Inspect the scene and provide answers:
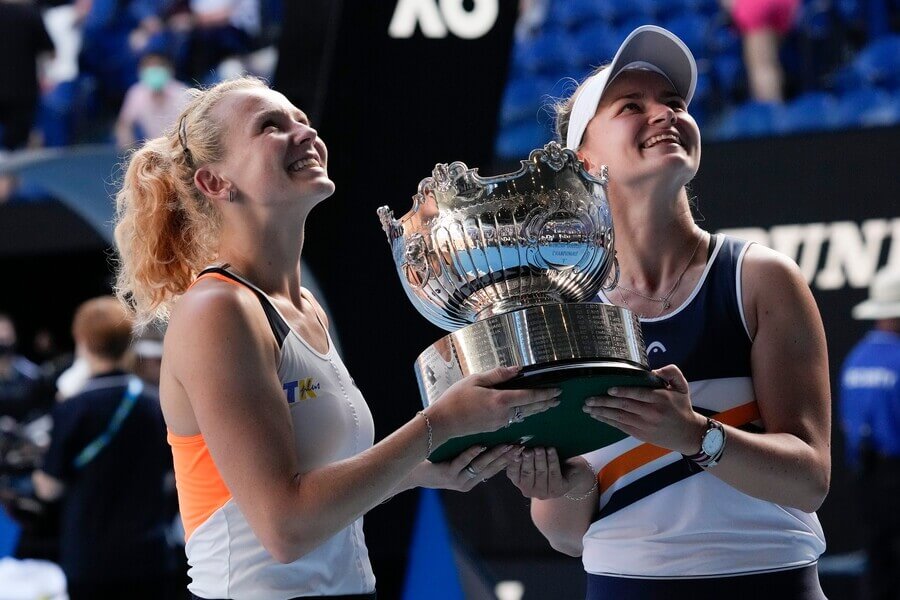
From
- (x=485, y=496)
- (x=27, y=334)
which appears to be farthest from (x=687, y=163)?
(x=27, y=334)

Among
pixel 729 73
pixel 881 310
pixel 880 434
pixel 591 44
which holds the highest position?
pixel 591 44

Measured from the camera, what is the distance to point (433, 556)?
3258mm

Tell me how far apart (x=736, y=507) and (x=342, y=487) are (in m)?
0.55

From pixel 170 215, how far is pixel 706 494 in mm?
894

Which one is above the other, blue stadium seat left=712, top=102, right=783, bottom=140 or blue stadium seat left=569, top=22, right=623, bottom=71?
blue stadium seat left=569, top=22, right=623, bottom=71

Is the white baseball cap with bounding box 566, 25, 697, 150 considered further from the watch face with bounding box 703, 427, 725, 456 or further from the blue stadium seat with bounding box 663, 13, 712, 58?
the blue stadium seat with bounding box 663, 13, 712, 58

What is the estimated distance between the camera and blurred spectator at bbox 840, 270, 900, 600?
534cm

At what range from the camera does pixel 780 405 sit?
1.69 meters

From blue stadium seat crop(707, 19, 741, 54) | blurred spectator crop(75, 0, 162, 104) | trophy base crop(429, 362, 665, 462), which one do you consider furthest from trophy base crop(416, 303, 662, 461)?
blurred spectator crop(75, 0, 162, 104)

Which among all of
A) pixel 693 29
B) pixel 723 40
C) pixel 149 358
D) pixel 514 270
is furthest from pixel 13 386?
pixel 514 270

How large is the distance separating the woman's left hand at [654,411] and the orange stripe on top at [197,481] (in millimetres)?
523

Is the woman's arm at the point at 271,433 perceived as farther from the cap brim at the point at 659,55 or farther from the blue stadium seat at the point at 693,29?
the blue stadium seat at the point at 693,29

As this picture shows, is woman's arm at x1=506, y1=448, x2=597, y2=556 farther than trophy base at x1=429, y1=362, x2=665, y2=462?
Yes

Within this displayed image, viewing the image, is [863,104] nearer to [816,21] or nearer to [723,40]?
[816,21]
